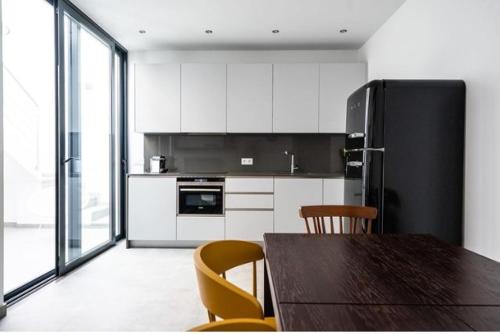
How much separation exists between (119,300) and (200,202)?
178 cm

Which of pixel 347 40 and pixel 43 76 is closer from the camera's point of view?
pixel 43 76

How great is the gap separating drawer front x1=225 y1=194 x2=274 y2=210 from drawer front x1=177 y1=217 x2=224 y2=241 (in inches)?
9.9

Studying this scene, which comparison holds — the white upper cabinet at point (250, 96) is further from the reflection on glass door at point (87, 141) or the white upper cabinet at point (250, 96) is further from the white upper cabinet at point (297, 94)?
the reflection on glass door at point (87, 141)

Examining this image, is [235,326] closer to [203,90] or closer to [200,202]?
[200,202]

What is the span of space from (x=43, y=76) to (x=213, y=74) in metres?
2.02

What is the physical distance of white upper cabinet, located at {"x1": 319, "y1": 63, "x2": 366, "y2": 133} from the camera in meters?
4.46

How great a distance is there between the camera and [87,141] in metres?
3.80

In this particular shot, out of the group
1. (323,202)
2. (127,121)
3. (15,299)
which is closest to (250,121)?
(323,202)

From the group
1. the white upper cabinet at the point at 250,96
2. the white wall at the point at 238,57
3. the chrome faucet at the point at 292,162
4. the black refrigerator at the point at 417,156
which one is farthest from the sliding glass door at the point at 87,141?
the black refrigerator at the point at 417,156

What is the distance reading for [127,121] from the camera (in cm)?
488

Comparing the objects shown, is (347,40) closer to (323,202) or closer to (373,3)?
(373,3)

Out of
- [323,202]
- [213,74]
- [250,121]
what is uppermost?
[213,74]

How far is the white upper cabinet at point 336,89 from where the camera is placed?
176 inches

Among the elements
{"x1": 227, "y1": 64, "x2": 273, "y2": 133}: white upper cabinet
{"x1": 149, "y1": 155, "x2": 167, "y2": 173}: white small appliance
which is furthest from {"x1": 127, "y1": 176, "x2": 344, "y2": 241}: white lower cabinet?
{"x1": 227, "y1": 64, "x2": 273, "y2": 133}: white upper cabinet
